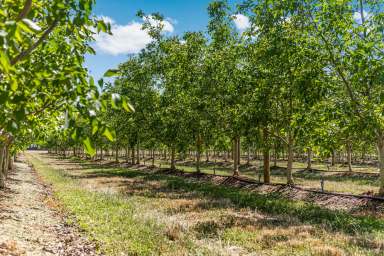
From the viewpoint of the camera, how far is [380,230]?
46.2ft

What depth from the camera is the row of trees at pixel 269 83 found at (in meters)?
17.2

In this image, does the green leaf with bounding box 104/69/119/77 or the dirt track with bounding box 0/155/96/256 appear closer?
the green leaf with bounding box 104/69/119/77

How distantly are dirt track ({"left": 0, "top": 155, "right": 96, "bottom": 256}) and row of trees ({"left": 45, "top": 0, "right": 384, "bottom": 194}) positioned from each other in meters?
5.12

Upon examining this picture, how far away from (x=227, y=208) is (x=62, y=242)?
960cm

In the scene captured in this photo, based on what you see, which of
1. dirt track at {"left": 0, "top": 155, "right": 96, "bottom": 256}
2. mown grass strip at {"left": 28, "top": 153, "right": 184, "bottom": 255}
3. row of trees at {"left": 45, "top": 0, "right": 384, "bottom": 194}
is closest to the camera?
dirt track at {"left": 0, "top": 155, "right": 96, "bottom": 256}

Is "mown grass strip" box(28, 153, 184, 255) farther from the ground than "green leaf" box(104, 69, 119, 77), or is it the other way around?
"green leaf" box(104, 69, 119, 77)

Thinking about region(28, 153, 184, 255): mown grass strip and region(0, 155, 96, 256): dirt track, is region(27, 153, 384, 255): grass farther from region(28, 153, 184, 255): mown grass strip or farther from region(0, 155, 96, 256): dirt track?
region(0, 155, 96, 256): dirt track

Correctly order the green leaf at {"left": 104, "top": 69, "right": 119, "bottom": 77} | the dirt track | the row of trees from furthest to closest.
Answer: the row of trees → the dirt track → the green leaf at {"left": 104, "top": 69, "right": 119, "bottom": 77}

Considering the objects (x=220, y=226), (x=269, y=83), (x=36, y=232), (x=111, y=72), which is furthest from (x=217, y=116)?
(x=111, y=72)

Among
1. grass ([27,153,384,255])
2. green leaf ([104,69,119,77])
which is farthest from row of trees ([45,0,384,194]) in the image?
grass ([27,153,384,255])

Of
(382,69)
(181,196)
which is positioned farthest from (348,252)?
(181,196)

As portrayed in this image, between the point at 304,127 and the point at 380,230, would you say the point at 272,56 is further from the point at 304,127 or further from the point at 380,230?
the point at 380,230

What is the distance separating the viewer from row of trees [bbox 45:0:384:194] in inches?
676

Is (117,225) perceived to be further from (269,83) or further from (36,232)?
(269,83)
